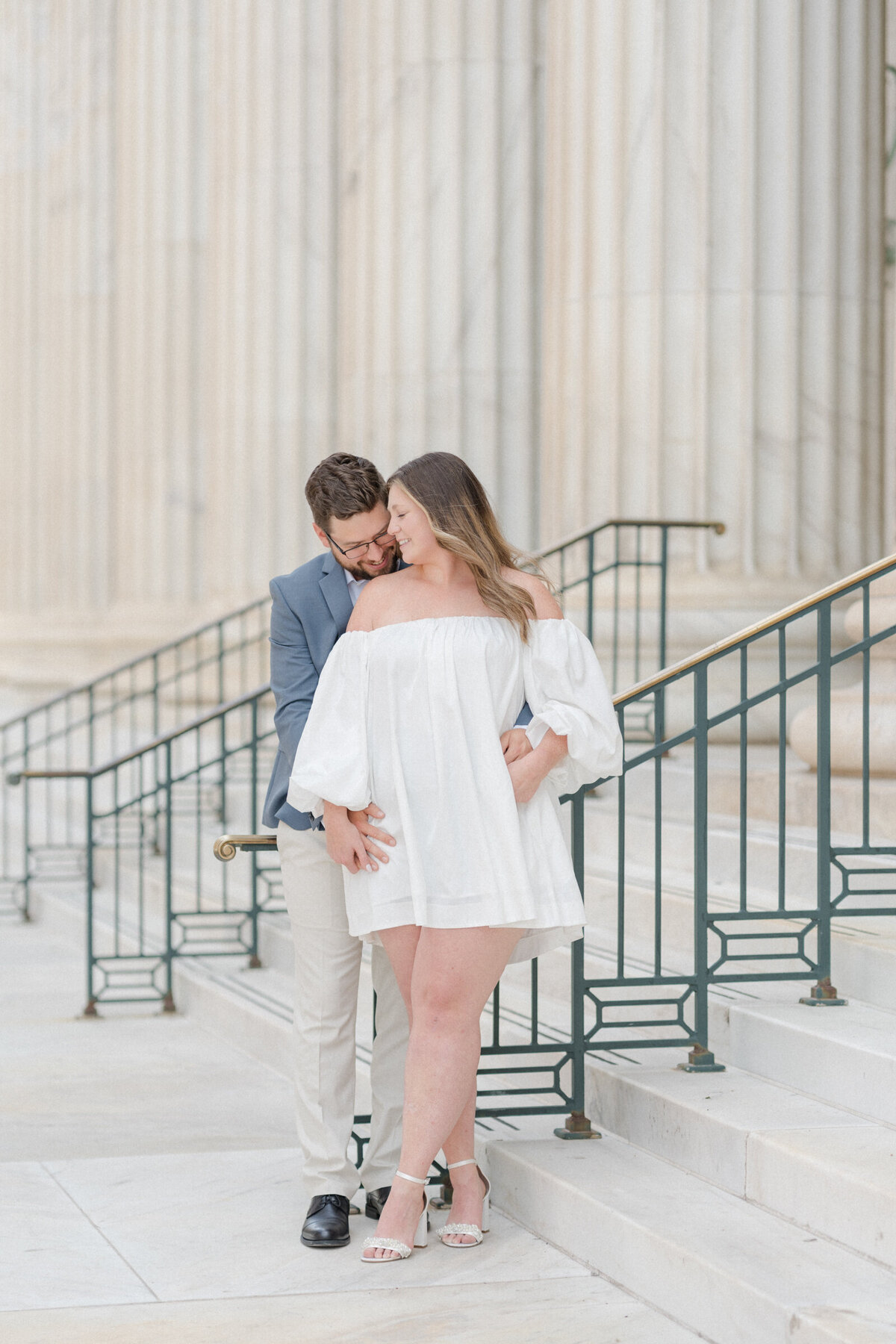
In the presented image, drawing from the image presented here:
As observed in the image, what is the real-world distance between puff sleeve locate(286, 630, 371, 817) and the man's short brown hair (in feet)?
1.05

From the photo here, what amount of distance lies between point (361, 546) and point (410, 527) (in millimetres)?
247

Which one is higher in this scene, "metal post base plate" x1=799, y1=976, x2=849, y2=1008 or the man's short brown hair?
the man's short brown hair

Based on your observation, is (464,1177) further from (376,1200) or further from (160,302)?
(160,302)

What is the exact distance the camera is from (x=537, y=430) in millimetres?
11688

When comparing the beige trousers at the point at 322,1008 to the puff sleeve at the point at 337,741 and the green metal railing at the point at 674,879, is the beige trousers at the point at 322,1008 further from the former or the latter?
the green metal railing at the point at 674,879

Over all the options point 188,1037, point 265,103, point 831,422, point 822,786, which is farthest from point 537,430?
point 822,786

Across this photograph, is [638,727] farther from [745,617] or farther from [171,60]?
[171,60]

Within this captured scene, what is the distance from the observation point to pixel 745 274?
30.3 feet

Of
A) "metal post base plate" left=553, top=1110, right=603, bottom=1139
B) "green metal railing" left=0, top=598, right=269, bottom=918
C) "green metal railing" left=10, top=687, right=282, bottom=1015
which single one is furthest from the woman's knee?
"green metal railing" left=0, top=598, right=269, bottom=918

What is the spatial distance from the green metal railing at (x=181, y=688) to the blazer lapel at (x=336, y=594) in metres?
1.53

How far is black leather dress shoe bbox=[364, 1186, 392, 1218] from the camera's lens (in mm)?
4836

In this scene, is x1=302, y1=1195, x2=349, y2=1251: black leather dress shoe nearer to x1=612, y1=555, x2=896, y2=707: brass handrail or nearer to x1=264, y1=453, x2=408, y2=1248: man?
x1=264, y1=453, x2=408, y2=1248: man

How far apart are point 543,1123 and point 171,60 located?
1319 cm

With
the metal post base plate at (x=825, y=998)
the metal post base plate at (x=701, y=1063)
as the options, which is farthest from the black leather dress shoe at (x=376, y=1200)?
the metal post base plate at (x=825, y=998)
